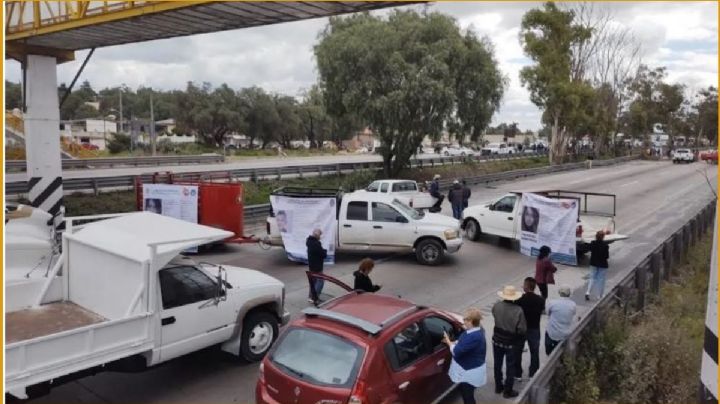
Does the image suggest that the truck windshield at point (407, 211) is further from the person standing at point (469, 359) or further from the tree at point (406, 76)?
the tree at point (406, 76)

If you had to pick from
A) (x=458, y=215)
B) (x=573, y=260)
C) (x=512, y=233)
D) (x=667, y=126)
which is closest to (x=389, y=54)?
(x=458, y=215)

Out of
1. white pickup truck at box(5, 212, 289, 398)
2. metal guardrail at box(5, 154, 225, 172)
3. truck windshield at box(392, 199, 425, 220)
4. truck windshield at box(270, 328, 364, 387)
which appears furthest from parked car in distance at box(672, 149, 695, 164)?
truck windshield at box(270, 328, 364, 387)

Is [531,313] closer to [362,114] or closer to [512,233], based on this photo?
[512,233]

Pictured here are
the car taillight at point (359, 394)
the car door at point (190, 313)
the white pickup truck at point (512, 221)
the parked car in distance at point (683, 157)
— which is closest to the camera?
the car taillight at point (359, 394)

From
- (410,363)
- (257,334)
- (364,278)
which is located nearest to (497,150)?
(364,278)

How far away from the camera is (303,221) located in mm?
13820

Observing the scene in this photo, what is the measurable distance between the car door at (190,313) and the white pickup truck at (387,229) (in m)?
6.60

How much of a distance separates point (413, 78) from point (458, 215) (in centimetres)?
1080

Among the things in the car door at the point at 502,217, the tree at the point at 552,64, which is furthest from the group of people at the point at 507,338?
the tree at the point at 552,64

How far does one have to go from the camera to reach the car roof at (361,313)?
582cm

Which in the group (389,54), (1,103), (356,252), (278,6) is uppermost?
(389,54)

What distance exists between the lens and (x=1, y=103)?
570 cm

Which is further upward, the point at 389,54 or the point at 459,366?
the point at 389,54

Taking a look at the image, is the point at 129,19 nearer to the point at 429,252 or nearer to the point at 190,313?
the point at 190,313
